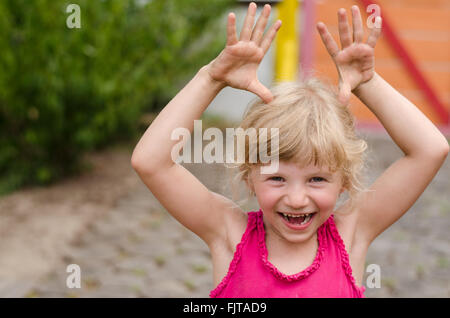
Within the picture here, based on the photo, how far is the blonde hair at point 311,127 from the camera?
5.36 feet

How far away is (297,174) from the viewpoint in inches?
64.4

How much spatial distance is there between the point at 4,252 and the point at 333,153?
2.67m

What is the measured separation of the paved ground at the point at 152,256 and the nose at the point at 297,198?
4.30ft

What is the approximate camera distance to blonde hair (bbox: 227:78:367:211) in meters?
1.63

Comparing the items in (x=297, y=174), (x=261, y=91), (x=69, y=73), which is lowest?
(x=297, y=174)

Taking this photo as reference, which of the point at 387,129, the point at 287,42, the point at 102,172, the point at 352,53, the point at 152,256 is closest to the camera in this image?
the point at 352,53

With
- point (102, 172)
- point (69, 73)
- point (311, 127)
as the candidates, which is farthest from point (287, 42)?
point (311, 127)

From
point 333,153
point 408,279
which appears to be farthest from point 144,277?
point 333,153

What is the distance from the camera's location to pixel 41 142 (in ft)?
14.9

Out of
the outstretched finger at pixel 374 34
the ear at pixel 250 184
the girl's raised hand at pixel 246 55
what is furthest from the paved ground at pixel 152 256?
the outstretched finger at pixel 374 34

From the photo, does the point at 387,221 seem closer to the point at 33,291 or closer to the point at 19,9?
the point at 33,291

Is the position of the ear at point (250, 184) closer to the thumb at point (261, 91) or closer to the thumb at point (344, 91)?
the thumb at point (261, 91)

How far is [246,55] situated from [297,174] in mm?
356

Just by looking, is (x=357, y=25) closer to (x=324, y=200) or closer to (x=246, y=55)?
(x=246, y=55)
